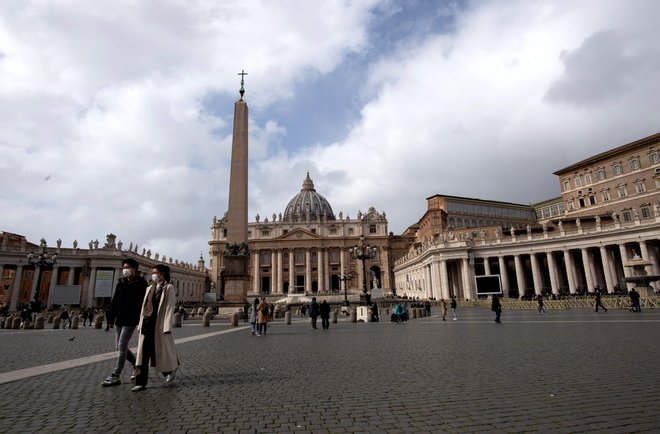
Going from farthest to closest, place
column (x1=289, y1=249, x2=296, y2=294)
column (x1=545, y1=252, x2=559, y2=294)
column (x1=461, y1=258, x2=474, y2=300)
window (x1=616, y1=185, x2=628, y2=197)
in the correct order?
column (x1=289, y1=249, x2=296, y2=294) → column (x1=461, y1=258, x2=474, y2=300) → window (x1=616, y1=185, x2=628, y2=197) → column (x1=545, y1=252, x2=559, y2=294)

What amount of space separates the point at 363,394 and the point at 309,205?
105100mm

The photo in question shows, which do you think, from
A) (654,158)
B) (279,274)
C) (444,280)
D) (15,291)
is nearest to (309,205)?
(279,274)

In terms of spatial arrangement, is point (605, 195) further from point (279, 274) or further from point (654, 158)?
point (279, 274)

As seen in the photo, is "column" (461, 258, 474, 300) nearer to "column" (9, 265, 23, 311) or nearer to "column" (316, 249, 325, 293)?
"column" (316, 249, 325, 293)

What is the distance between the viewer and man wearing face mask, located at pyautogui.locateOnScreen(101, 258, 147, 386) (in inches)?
220

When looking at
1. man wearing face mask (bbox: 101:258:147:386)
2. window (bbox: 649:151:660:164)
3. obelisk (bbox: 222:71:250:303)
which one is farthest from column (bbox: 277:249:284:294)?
man wearing face mask (bbox: 101:258:147:386)

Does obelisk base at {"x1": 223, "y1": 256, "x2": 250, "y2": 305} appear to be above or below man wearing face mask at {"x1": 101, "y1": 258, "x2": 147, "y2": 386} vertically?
above

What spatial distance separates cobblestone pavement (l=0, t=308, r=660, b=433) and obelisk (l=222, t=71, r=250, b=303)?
14192 mm

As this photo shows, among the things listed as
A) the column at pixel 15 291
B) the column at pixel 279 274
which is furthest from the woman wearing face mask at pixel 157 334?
the column at pixel 279 274

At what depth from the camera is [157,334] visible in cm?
545

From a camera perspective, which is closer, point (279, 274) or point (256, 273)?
point (279, 274)

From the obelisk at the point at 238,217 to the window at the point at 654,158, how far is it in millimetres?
42942

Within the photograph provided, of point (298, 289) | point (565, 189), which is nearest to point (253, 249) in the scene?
point (298, 289)

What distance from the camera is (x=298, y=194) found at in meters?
117
